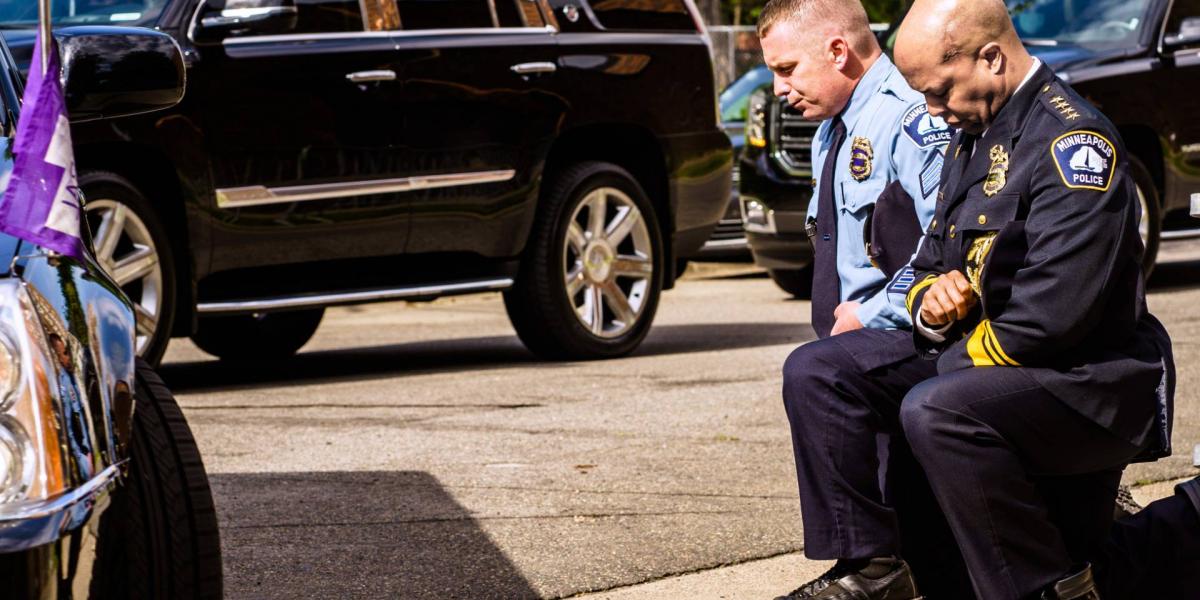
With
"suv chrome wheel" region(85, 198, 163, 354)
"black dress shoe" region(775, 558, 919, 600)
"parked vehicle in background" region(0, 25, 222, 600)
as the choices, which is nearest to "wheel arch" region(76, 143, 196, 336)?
"suv chrome wheel" region(85, 198, 163, 354)

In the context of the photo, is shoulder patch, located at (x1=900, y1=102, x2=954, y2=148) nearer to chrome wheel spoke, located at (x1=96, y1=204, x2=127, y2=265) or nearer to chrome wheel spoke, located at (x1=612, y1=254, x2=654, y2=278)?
chrome wheel spoke, located at (x1=96, y1=204, x2=127, y2=265)

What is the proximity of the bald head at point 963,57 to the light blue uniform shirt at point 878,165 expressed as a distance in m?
0.37

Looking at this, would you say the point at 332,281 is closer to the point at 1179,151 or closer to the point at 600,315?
the point at 600,315

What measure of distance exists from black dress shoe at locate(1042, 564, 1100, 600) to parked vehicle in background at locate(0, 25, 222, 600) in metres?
1.38

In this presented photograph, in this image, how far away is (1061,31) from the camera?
10570 mm

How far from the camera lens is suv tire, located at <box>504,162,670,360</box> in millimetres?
7973

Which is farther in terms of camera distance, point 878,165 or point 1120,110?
point 1120,110

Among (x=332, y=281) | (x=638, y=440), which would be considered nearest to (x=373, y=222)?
A: (x=332, y=281)

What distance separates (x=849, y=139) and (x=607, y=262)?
424 centimetres

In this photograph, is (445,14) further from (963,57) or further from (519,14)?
(963,57)

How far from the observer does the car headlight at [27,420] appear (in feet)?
7.65

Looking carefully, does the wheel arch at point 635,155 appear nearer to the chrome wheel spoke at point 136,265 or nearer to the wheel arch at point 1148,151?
the chrome wheel spoke at point 136,265

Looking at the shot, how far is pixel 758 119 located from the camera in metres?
11.1

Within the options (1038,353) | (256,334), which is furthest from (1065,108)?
(256,334)
